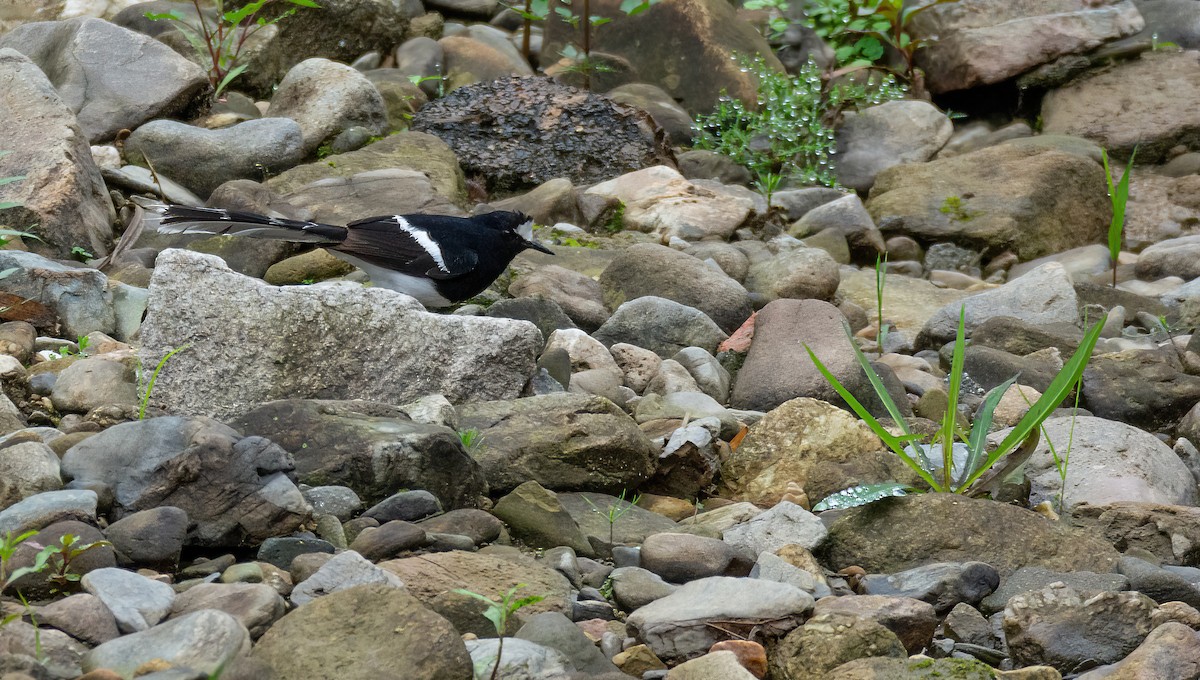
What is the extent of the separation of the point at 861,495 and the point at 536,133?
5.51 m

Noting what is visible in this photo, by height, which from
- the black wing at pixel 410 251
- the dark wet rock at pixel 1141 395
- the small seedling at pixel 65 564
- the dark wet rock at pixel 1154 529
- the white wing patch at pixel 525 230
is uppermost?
the small seedling at pixel 65 564

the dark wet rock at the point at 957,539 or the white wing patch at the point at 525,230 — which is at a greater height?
the dark wet rock at the point at 957,539

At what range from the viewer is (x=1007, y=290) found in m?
7.01

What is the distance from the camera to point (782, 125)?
386 inches

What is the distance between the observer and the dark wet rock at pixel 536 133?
873 cm

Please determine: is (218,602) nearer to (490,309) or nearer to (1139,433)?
(490,309)

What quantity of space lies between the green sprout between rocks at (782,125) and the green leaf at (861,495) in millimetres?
5787

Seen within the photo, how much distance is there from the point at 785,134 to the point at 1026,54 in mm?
2644

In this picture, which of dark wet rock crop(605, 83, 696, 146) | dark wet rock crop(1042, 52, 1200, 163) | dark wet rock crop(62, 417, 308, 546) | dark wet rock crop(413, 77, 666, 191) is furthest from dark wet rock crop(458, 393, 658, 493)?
dark wet rock crop(1042, 52, 1200, 163)

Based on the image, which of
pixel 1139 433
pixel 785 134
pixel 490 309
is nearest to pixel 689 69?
pixel 785 134

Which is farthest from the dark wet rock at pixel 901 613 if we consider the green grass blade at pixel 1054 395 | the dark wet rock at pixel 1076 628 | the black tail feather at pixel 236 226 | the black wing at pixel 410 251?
the black tail feather at pixel 236 226

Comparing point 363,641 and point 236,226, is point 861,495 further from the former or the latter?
point 236,226

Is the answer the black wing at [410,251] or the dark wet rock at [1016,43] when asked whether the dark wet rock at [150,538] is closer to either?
the black wing at [410,251]

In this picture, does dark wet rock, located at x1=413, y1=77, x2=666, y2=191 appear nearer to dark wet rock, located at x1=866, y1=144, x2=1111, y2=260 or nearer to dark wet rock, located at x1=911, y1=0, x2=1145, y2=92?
dark wet rock, located at x1=866, y1=144, x2=1111, y2=260
